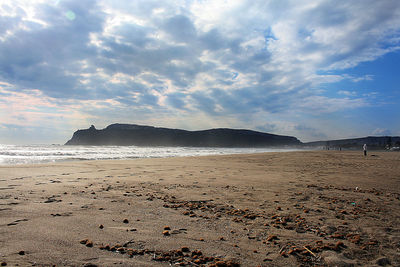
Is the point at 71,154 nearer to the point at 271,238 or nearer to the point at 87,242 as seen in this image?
the point at 87,242

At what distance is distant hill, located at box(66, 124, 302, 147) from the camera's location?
135750 millimetres

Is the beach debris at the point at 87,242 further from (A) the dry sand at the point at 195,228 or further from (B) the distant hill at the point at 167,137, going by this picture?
(B) the distant hill at the point at 167,137

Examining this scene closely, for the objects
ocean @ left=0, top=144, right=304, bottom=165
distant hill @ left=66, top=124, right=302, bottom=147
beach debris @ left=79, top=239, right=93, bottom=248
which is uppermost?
distant hill @ left=66, top=124, right=302, bottom=147

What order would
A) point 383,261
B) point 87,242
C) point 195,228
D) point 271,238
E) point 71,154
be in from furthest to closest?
1. point 71,154
2. point 195,228
3. point 271,238
4. point 87,242
5. point 383,261

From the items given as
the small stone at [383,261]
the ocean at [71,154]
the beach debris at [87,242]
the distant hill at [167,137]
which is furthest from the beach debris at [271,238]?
the distant hill at [167,137]

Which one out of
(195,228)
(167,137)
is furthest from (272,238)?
(167,137)

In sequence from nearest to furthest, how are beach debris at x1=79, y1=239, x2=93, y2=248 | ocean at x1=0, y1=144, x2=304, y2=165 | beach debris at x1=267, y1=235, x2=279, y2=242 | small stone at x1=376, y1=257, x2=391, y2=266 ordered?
small stone at x1=376, y1=257, x2=391, y2=266, beach debris at x1=79, y1=239, x2=93, y2=248, beach debris at x1=267, y1=235, x2=279, y2=242, ocean at x1=0, y1=144, x2=304, y2=165

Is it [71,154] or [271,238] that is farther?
[71,154]

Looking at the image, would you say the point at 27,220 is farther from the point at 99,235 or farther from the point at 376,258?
the point at 376,258

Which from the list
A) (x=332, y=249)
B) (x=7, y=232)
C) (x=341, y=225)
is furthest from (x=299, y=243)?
(x=7, y=232)

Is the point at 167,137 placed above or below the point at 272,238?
above

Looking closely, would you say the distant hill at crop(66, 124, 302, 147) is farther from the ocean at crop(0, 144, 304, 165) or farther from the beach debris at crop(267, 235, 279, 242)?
the beach debris at crop(267, 235, 279, 242)

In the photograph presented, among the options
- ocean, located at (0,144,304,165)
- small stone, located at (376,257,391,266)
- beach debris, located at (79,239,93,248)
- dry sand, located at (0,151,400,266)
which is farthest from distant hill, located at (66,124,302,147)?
small stone, located at (376,257,391,266)

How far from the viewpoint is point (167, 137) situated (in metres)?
144
